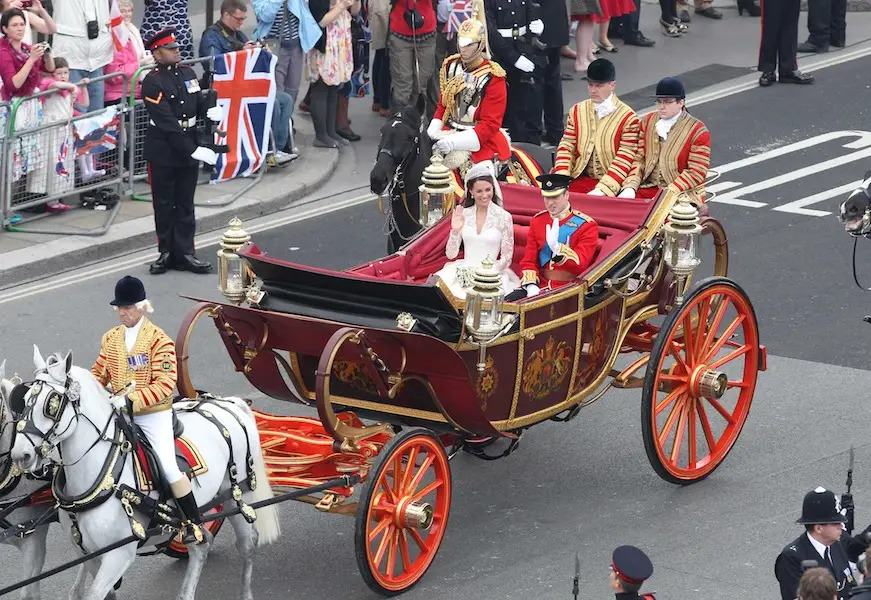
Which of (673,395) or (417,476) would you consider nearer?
(417,476)

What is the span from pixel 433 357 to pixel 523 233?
6.48 ft

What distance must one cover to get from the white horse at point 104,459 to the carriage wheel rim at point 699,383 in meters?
2.54

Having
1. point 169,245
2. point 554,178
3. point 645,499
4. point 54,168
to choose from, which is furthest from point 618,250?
point 54,168

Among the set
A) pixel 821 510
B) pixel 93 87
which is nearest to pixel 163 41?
pixel 93 87

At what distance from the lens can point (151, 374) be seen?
28.0 feet

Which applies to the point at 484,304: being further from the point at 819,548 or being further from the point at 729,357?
the point at 729,357

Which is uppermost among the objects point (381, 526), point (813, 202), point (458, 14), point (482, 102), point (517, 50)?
point (482, 102)

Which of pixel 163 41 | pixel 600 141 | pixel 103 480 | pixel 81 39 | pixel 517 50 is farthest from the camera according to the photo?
pixel 517 50

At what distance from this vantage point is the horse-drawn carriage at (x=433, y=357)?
Result: 9008 millimetres

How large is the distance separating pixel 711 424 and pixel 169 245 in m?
5.15

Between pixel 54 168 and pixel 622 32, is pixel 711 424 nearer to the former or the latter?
pixel 54 168

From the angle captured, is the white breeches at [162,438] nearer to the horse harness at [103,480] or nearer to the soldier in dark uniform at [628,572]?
the horse harness at [103,480]

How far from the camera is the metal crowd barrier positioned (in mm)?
14789

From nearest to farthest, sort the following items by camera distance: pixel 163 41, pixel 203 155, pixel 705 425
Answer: pixel 705 425
pixel 163 41
pixel 203 155
